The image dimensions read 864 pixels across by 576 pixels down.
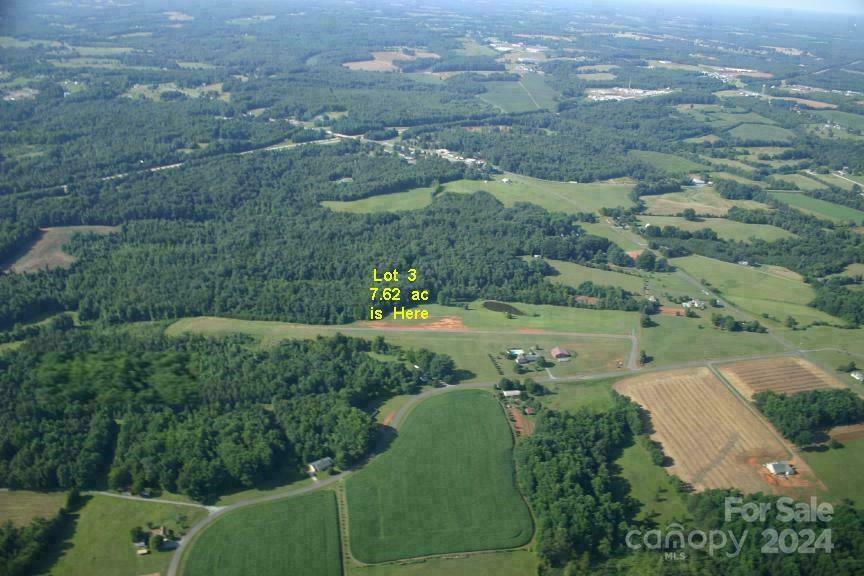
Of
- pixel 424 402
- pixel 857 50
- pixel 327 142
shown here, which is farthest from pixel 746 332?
pixel 857 50

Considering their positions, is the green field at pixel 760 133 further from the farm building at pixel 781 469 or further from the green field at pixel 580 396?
the farm building at pixel 781 469

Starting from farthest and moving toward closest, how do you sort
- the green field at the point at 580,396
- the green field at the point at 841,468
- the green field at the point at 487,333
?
the green field at the point at 487,333
the green field at the point at 580,396
the green field at the point at 841,468

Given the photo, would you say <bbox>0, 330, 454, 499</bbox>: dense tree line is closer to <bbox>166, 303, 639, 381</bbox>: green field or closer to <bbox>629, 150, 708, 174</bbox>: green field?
<bbox>166, 303, 639, 381</bbox>: green field

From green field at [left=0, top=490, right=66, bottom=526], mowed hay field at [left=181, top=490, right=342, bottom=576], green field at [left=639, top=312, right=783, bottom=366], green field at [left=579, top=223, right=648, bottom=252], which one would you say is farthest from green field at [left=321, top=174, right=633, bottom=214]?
green field at [left=0, top=490, right=66, bottom=526]

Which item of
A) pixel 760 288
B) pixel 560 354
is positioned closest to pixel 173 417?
pixel 560 354

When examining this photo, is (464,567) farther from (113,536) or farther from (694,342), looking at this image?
(694,342)

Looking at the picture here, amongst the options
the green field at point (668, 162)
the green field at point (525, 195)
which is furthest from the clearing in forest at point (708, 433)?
the green field at point (668, 162)
